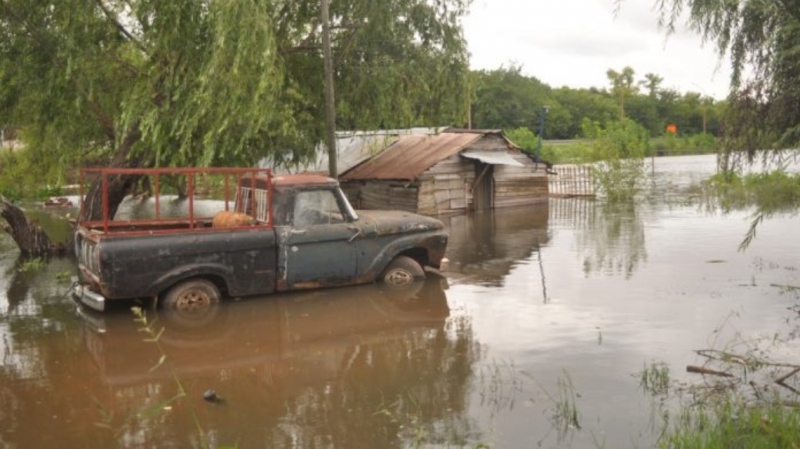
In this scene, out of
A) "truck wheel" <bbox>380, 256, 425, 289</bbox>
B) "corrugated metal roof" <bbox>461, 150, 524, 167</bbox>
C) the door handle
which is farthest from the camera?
"corrugated metal roof" <bbox>461, 150, 524, 167</bbox>

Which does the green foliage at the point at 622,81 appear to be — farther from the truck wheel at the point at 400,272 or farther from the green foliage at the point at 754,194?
the truck wheel at the point at 400,272

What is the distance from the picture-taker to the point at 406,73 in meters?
17.1

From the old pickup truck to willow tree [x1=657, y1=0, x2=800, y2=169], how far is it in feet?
18.4

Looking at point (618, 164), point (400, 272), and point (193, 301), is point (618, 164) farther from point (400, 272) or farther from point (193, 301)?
point (193, 301)

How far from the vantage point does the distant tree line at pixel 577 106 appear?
69438 millimetres

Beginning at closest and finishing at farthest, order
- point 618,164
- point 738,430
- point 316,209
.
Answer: point 738,430 → point 316,209 → point 618,164

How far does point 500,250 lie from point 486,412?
1011 cm

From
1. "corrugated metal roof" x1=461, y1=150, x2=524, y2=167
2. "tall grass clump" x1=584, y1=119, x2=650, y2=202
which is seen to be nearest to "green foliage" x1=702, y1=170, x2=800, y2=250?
"tall grass clump" x1=584, y1=119, x2=650, y2=202

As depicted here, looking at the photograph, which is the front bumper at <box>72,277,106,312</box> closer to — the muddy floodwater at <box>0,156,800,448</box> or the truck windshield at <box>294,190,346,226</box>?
the muddy floodwater at <box>0,156,800,448</box>

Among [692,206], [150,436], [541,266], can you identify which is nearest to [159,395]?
[150,436]

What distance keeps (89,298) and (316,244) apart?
3.11 meters

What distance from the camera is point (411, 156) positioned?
25422 mm

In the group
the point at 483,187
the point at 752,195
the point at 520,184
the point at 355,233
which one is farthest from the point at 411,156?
Result: the point at 355,233

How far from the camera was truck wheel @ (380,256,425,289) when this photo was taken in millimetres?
11992
